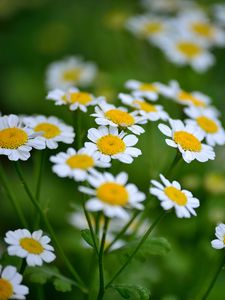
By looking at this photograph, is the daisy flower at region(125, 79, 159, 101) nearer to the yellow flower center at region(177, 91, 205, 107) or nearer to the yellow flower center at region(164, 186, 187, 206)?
the yellow flower center at region(177, 91, 205, 107)

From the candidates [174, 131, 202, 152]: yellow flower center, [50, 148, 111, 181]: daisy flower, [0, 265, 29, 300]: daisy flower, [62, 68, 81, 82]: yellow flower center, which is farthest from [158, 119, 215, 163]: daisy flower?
[62, 68, 81, 82]: yellow flower center

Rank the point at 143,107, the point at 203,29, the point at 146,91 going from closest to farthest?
the point at 143,107, the point at 146,91, the point at 203,29

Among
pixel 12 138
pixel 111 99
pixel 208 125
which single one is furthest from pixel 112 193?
pixel 111 99

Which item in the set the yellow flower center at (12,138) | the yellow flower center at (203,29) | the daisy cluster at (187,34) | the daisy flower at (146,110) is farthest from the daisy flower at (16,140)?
the yellow flower center at (203,29)

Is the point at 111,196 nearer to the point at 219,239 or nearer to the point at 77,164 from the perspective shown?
the point at 77,164

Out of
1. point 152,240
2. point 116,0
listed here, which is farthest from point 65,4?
point 152,240

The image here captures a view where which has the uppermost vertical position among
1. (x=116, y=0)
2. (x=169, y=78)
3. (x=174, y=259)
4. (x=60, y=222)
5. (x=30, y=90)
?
(x=116, y=0)

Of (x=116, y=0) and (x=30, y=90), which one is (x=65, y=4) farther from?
(x=30, y=90)
